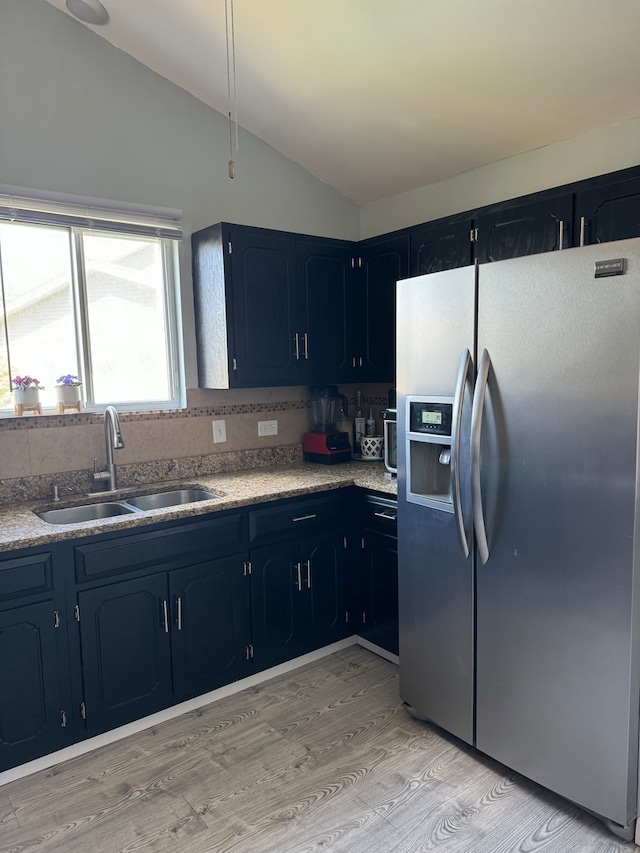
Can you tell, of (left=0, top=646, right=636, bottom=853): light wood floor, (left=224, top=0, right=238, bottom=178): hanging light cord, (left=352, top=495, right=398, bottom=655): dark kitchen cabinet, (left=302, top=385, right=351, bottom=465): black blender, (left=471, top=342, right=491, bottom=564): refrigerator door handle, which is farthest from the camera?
(left=302, top=385, right=351, bottom=465): black blender

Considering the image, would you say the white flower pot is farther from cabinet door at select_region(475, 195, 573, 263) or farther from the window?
cabinet door at select_region(475, 195, 573, 263)

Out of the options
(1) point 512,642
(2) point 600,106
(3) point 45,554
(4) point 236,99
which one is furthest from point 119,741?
(2) point 600,106

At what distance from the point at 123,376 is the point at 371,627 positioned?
178 centimetres

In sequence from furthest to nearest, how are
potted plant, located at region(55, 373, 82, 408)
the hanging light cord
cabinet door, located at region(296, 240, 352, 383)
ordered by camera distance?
cabinet door, located at region(296, 240, 352, 383) → potted plant, located at region(55, 373, 82, 408) → the hanging light cord

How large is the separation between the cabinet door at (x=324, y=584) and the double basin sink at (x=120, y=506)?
551 millimetres

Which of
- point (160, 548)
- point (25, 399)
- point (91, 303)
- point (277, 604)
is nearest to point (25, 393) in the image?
point (25, 399)

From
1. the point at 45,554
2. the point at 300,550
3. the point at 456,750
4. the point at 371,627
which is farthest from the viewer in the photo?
the point at 371,627

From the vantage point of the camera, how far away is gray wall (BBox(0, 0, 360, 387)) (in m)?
2.43

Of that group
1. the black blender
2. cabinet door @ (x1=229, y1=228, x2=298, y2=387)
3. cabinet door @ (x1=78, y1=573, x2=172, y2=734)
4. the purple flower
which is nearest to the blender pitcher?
the black blender

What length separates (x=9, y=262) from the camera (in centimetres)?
251

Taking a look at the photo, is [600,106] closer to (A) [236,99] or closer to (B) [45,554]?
(A) [236,99]

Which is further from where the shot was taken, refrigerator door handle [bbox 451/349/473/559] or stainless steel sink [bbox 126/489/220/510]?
stainless steel sink [bbox 126/489/220/510]

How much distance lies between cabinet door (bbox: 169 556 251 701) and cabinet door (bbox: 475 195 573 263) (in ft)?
5.98

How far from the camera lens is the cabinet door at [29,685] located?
1979mm
